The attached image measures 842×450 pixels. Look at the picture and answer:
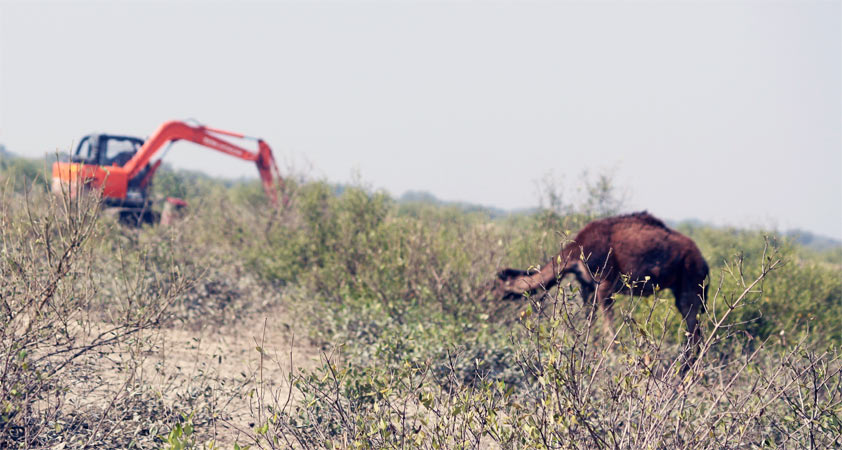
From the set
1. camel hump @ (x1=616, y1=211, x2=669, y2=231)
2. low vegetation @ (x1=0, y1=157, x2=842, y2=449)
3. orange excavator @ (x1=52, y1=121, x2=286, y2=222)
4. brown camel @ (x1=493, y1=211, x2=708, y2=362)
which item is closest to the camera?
low vegetation @ (x1=0, y1=157, x2=842, y2=449)

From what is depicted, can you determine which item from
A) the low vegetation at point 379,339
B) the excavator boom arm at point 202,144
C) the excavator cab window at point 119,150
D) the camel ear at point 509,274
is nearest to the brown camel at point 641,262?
the camel ear at point 509,274

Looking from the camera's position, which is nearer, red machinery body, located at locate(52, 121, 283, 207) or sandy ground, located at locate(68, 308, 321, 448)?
sandy ground, located at locate(68, 308, 321, 448)

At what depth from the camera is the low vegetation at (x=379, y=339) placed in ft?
9.74

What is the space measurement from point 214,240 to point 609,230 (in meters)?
7.48

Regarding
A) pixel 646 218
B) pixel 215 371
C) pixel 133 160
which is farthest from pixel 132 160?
pixel 646 218

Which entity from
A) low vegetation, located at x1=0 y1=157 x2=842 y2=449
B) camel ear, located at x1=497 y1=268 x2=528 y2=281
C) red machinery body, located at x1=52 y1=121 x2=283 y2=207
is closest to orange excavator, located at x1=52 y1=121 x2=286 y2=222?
red machinery body, located at x1=52 y1=121 x2=283 y2=207

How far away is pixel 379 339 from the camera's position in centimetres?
559

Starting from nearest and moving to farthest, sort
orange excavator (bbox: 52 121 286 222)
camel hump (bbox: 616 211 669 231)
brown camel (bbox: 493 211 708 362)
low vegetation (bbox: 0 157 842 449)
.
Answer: low vegetation (bbox: 0 157 842 449), brown camel (bbox: 493 211 708 362), camel hump (bbox: 616 211 669 231), orange excavator (bbox: 52 121 286 222)

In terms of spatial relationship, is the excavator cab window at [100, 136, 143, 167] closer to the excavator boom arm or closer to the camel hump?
the excavator boom arm

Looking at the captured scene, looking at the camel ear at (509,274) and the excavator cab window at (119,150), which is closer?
the camel ear at (509,274)

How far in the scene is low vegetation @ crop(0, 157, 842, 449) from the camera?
2969mm

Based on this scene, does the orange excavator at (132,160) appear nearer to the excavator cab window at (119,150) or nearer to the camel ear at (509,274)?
the excavator cab window at (119,150)

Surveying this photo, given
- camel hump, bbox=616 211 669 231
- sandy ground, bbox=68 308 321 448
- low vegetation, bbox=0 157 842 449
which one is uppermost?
camel hump, bbox=616 211 669 231

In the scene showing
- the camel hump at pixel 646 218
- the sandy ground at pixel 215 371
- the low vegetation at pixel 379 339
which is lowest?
the sandy ground at pixel 215 371
